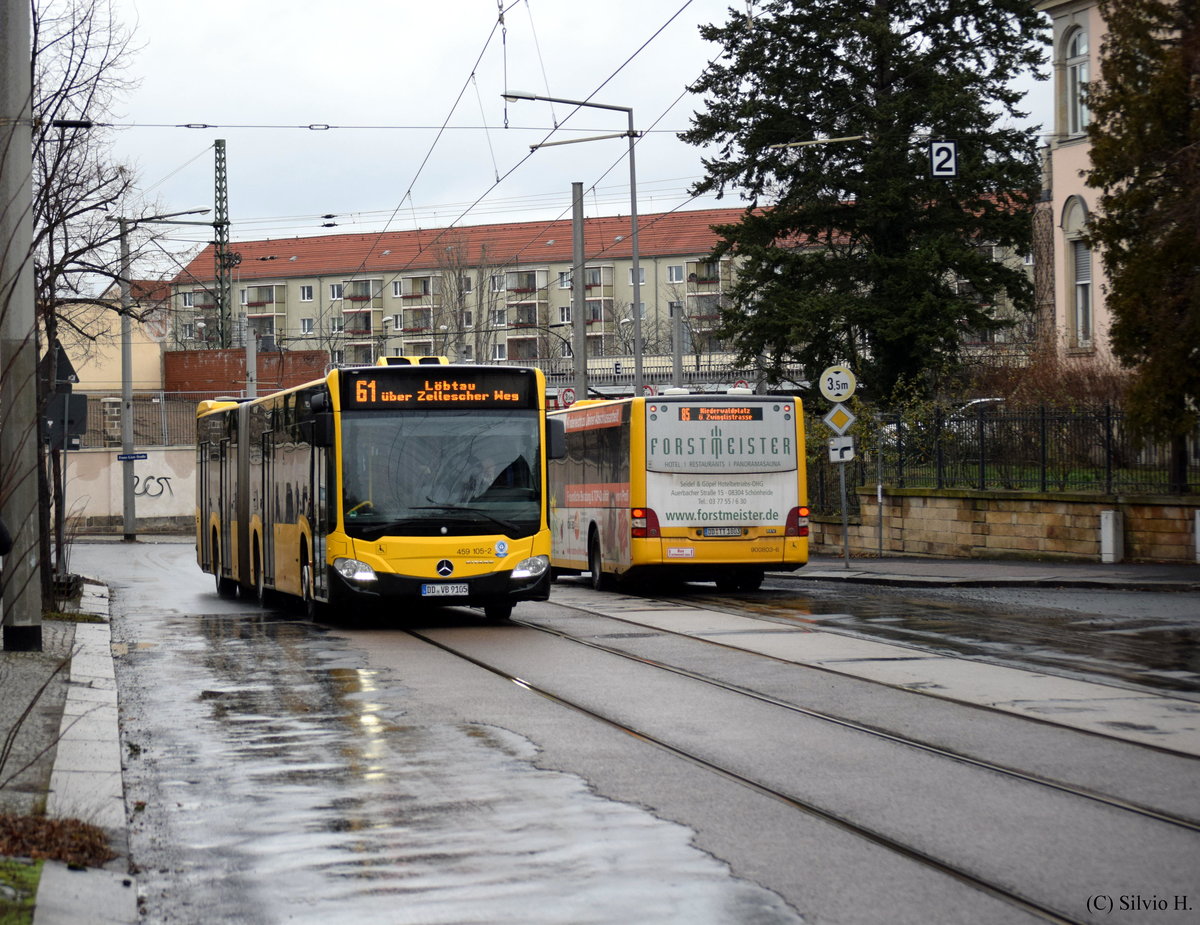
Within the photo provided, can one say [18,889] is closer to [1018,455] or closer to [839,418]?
[839,418]

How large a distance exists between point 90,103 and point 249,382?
108 feet

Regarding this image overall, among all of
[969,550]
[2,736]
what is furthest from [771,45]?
[2,736]

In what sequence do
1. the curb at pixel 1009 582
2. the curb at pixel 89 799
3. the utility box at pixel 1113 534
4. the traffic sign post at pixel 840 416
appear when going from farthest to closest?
the traffic sign post at pixel 840 416
the utility box at pixel 1113 534
the curb at pixel 1009 582
the curb at pixel 89 799

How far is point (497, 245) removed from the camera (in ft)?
395

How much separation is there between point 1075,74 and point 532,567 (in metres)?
27.2

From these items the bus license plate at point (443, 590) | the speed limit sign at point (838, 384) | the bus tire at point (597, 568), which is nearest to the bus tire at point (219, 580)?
the bus tire at point (597, 568)

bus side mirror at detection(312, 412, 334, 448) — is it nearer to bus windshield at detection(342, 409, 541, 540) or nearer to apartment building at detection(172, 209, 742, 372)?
bus windshield at detection(342, 409, 541, 540)

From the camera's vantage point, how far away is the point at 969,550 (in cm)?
3031

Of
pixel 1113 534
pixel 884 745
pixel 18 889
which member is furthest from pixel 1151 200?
pixel 18 889

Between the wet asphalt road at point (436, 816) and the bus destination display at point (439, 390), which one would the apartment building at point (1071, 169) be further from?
Answer: the wet asphalt road at point (436, 816)

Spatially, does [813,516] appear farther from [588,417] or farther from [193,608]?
[193,608]

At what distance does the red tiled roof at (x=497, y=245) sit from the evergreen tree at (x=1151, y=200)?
8594 centimetres

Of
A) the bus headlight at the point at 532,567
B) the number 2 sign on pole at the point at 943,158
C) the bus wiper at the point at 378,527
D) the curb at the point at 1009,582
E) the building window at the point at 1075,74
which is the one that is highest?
the building window at the point at 1075,74

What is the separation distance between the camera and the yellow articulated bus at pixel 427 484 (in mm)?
18203
